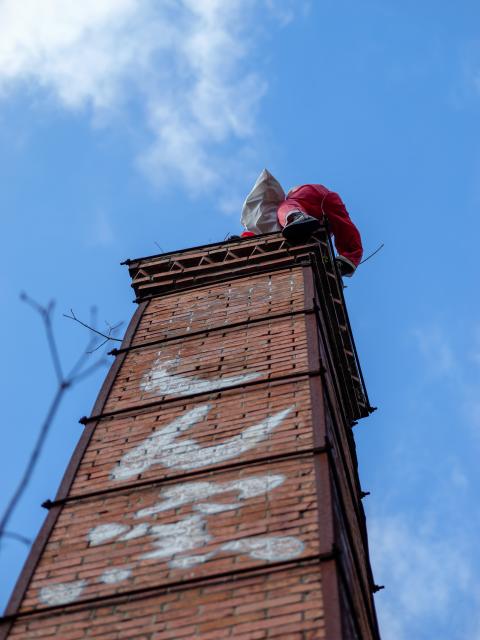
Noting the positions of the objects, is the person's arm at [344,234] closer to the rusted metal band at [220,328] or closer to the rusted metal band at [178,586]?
the rusted metal band at [220,328]

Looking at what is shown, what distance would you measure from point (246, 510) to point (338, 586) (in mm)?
1066

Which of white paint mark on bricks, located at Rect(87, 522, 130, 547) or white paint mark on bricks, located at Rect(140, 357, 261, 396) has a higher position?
white paint mark on bricks, located at Rect(140, 357, 261, 396)

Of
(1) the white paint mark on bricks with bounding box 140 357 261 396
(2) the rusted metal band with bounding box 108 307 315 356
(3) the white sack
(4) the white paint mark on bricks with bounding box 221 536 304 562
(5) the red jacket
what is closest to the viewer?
(4) the white paint mark on bricks with bounding box 221 536 304 562

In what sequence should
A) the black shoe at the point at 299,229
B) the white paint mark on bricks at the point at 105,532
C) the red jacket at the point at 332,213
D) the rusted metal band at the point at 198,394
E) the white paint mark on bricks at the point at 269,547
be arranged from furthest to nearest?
the red jacket at the point at 332,213, the black shoe at the point at 299,229, the rusted metal band at the point at 198,394, the white paint mark on bricks at the point at 105,532, the white paint mark on bricks at the point at 269,547

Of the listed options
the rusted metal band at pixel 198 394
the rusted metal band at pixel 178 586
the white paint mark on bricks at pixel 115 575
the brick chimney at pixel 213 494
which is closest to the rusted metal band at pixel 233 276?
the brick chimney at pixel 213 494

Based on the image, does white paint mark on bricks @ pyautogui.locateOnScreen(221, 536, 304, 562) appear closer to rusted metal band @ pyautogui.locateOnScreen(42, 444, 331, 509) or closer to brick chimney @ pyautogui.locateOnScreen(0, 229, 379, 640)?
brick chimney @ pyautogui.locateOnScreen(0, 229, 379, 640)

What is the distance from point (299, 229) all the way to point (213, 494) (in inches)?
191

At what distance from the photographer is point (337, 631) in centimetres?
534

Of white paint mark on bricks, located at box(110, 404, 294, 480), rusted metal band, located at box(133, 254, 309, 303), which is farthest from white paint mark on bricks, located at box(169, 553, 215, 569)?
rusted metal band, located at box(133, 254, 309, 303)

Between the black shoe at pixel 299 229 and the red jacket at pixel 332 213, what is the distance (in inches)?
29.4

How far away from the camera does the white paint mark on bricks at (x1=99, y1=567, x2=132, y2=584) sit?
6.33 meters

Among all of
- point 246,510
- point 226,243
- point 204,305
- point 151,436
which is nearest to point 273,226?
point 226,243

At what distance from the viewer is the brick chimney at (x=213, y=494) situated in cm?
589

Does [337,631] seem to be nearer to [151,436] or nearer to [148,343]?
[151,436]
